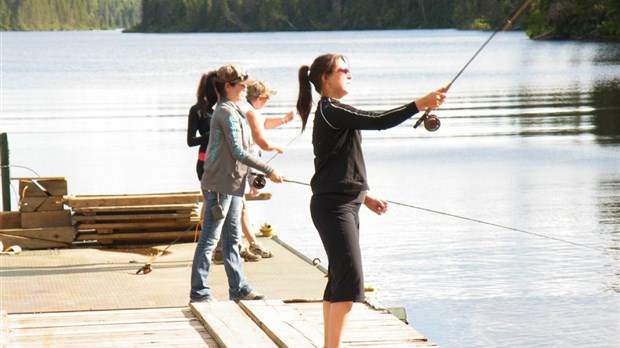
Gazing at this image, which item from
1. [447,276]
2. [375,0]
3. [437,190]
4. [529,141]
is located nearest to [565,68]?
[529,141]

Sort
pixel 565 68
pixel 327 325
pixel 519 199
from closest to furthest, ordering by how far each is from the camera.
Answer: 1. pixel 327 325
2. pixel 519 199
3. pixel 565 68

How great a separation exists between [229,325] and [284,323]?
0.33 m

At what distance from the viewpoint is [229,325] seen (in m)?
7.36

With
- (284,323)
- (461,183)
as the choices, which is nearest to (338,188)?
(284,323)

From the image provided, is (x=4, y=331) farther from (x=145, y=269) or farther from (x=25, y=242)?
(x=25, y=242)

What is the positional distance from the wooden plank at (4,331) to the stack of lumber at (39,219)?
152 inches

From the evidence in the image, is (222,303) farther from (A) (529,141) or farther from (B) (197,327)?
(A) (529,141)

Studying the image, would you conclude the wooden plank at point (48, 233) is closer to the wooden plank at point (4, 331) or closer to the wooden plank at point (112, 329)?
the wooden plank at point (112, 329)

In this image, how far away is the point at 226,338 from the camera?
6996 millimetres

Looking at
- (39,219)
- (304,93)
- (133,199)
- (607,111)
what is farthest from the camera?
(607,111)

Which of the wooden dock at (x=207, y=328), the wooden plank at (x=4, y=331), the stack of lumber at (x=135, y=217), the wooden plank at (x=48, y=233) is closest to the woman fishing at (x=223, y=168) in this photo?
the wooden dock at (x=207, y=328)

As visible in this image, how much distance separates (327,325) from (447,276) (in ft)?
19.5

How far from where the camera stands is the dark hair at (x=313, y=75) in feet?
20.9

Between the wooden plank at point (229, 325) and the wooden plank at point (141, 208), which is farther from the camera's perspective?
the wooden plank at point (141, 208)
